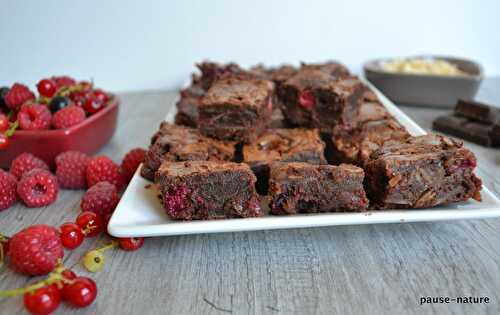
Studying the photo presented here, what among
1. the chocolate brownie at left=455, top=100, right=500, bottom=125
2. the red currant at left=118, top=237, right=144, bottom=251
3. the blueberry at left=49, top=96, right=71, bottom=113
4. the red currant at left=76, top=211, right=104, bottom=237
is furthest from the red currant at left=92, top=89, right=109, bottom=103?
the chocolate brownie at left=455, top=100, right=500, bottom=125

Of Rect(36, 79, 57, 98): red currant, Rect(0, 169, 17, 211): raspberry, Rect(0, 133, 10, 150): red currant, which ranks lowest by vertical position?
Rect(0, 169, 17, 211): raspberry

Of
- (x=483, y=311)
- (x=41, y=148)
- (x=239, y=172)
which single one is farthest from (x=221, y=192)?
(x=41, y=148)

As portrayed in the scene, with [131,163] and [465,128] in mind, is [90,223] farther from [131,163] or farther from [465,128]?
[465,128]

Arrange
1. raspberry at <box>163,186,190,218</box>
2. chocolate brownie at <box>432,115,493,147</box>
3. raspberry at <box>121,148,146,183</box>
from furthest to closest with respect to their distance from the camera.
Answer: chocolate brownie at <box>432,115,493,147</box> → raspberry at <box>121,148,146,183</box> → raspberry at <box>163,186,190,218</box>

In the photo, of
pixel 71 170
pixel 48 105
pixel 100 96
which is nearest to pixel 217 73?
pixel 100 96

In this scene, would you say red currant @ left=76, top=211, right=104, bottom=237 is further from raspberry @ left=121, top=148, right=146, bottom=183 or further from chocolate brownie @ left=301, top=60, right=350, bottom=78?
chocolate brownie @ left=301, top=60, right=350, bottom=78

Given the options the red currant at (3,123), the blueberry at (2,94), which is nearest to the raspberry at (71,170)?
the red currant at (3,123)

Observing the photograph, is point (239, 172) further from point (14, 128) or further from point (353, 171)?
point (14, 128)
